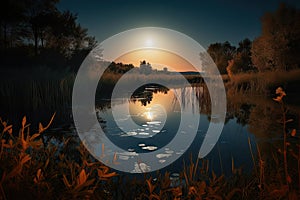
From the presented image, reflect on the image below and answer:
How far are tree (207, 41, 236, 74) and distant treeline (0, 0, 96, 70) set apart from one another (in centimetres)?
3102

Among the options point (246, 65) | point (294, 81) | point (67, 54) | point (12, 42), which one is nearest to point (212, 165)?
point (294, 81)

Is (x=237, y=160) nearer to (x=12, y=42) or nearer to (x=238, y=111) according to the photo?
(x=238, y=111)

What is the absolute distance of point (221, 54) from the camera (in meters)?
55.6

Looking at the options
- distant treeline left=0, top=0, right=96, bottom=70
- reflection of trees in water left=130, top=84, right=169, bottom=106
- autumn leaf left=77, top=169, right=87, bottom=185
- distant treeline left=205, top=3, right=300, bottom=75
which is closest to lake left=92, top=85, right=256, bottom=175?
autumn leaf left=77, top=169, right=87, bottom=185

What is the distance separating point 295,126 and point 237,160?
3831 mm

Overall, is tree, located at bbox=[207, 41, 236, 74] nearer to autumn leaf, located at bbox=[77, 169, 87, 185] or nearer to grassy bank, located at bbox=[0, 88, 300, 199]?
grassy bank, located at bbox=[0, 88, 300, 199]

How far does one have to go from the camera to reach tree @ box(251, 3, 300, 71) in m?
28.1

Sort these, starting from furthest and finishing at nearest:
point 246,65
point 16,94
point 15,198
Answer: point 246,65 < point 16,94 < point 15,198

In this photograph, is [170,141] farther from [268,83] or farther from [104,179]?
[268,83]

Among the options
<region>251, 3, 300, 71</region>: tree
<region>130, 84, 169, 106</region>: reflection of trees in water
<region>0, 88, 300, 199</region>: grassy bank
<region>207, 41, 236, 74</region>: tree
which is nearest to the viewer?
<region>0, 88, 300, 199</region>: grassy bank

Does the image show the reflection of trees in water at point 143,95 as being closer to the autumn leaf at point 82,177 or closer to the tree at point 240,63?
the autumn leaf at point 82,177

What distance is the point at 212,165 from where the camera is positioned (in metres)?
4.30

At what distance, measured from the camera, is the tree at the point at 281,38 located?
2806 centimetres

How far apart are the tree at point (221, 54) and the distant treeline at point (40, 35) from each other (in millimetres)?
31023
